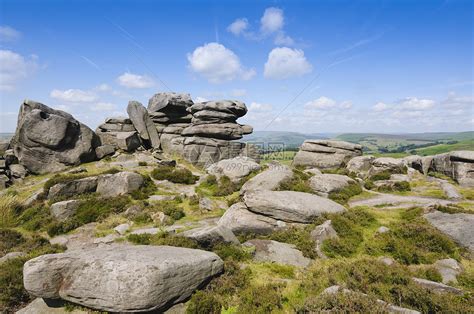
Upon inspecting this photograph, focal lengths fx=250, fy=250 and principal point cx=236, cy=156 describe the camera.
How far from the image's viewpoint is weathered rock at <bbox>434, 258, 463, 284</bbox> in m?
10.8

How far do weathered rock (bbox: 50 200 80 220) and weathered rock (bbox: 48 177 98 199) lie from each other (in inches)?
117

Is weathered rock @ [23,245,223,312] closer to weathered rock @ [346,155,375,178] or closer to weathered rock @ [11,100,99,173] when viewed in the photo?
weathered rock @ [11,100,99,173]

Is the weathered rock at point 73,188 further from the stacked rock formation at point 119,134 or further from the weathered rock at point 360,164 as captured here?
the weathered rock at point 360,164

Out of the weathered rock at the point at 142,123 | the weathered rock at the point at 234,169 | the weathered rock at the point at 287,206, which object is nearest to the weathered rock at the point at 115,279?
the weathered rock at the point at 287,206

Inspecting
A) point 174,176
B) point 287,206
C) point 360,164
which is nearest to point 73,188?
point 174,176

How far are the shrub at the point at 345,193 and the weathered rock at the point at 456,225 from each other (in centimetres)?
659

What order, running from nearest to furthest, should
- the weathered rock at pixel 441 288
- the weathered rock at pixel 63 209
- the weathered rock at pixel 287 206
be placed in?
the weathered rock at pixel 441 288
the weathered rock at pixel 287 206
the weathered rock at pixel 63 209

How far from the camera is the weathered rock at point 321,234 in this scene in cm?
1414

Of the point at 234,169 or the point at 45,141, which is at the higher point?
the point at 45,141

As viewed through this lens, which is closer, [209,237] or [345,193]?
[209,237]

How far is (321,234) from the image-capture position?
14711 mm

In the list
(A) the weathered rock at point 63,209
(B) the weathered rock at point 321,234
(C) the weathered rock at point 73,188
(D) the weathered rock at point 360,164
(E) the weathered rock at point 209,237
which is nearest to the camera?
(E) the weathered rock at point 209,237

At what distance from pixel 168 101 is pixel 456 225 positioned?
4210 cm

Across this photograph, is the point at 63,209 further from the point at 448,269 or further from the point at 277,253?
the point at 448,269
